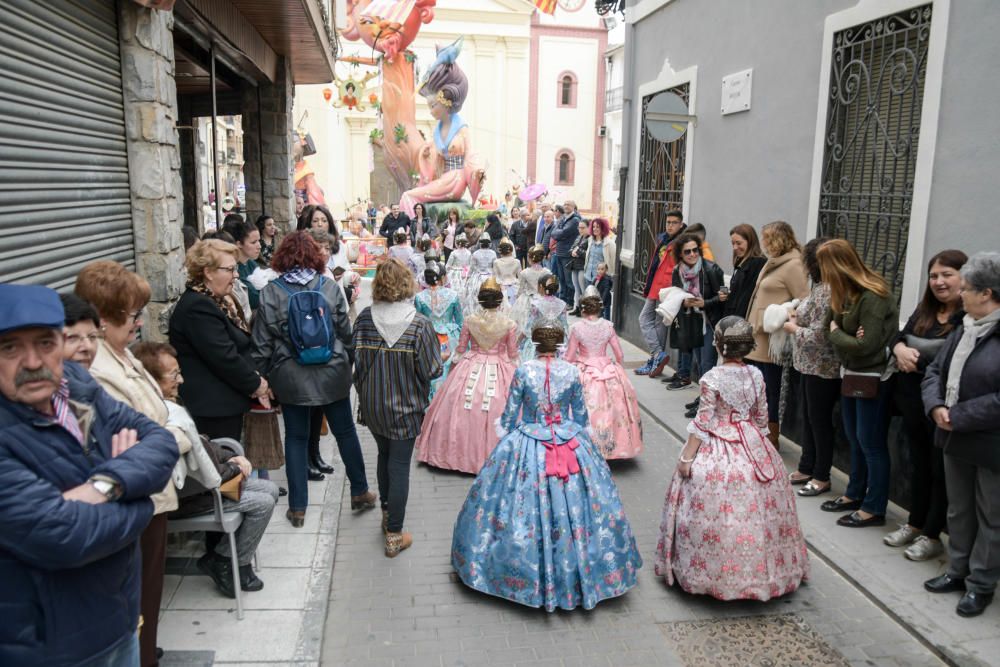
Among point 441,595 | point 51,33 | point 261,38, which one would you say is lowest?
point 441,595

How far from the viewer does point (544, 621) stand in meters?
4.12

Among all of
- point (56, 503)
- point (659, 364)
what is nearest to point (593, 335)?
point (659, 364)

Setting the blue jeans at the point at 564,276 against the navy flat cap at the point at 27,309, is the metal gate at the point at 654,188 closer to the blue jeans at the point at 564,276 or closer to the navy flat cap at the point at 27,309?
the blue jeans at the point at 564,276

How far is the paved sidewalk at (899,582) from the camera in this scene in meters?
3.94

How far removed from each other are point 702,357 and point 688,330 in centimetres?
37

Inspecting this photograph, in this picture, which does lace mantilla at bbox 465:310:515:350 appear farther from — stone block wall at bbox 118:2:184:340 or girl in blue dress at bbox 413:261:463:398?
stone block wall at bbox 118:2:184:340

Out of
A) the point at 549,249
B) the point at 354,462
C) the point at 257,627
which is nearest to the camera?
the point at 257,627

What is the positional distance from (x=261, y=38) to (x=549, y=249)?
7.91 meters

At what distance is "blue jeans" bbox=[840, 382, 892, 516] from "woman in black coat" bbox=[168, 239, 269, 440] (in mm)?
3918

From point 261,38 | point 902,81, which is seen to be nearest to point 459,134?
point 261,38

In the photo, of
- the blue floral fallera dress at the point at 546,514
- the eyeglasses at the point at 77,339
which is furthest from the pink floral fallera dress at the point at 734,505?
the eyeglasses at the point at 77,339

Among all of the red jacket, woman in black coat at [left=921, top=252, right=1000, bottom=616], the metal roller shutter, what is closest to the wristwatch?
the metal roller shutter

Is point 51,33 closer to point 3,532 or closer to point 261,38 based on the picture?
point 3,532

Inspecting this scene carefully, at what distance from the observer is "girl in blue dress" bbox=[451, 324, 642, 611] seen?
4094 mm
